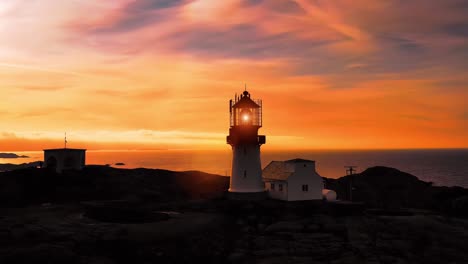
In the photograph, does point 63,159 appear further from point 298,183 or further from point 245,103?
Result: point 298,183

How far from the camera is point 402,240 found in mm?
34469

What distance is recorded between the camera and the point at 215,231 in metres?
36.3

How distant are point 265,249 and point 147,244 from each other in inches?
346

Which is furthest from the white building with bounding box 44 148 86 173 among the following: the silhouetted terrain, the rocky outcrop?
the rocky outcrop

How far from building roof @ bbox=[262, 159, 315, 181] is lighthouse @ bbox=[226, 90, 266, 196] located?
2.15 metres

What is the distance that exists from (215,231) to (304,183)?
15712 mm

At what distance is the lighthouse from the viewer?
49.1 meters

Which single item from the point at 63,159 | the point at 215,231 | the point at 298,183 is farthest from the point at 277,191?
the point at 63,159

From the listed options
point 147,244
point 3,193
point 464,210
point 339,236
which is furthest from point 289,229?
point 3,193

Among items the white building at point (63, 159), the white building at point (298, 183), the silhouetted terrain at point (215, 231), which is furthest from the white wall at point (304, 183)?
the white building at point (63, 159)

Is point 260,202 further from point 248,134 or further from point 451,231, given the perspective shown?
point 451,231

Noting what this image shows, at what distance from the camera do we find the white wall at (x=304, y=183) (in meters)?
48.1

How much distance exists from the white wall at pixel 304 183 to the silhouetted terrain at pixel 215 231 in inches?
87.0

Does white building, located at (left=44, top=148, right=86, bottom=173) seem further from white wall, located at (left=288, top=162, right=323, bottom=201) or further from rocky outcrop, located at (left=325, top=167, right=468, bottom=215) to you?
rocky outcrop, located at (left=325, top=167, right=468, bottom=215)
